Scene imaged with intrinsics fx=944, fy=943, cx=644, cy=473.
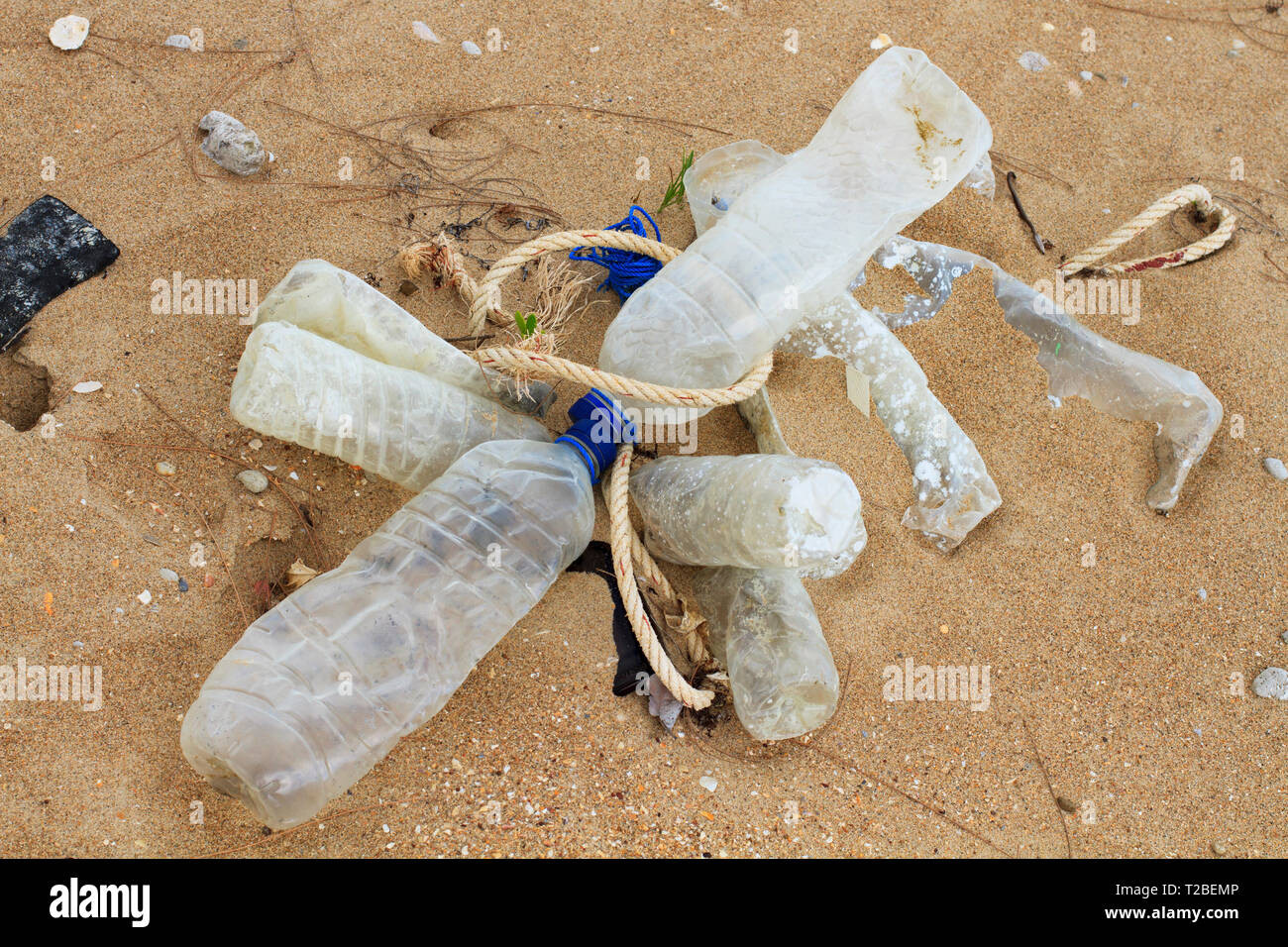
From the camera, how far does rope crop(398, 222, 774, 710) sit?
86.7 inches

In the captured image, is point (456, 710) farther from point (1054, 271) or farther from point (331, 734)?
point (1054, 271)

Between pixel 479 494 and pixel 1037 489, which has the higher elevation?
pixel 479 494

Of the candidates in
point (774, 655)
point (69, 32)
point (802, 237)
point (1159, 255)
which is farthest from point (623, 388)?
point (69, 32)

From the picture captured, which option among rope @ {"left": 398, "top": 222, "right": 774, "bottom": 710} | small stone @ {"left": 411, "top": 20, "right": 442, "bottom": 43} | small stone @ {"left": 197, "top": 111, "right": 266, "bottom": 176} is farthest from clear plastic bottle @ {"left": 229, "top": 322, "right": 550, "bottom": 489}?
small stone @ {"left": 411, "top": 20, "right": 442, "bottom": 43}

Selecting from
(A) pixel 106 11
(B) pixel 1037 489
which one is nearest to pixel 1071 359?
(B) pixel 1037 489

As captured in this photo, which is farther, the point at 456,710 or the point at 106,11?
the point at 106,11

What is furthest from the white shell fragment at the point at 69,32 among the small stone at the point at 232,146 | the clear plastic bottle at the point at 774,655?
the clear plastic bottle at the point at 774,655

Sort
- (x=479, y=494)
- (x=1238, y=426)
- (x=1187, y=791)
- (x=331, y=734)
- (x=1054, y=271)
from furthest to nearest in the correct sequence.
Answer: (x=1054, y=271) → (x=1238, y=426) → (x=1187, y=791) → (x=479, y=494) → (x=331, y=734)

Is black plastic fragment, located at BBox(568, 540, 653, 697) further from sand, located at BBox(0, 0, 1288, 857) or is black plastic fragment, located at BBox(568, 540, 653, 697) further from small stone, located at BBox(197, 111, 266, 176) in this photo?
small stone, located at BBox(197, 111, 266, 176)

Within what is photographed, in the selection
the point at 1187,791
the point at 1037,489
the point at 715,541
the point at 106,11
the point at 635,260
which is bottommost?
the point at 1187,791

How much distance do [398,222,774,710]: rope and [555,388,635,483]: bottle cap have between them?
0.03 metres

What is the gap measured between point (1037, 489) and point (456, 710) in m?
1.72

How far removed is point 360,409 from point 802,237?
3.77 ft

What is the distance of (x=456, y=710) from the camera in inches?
87.0
